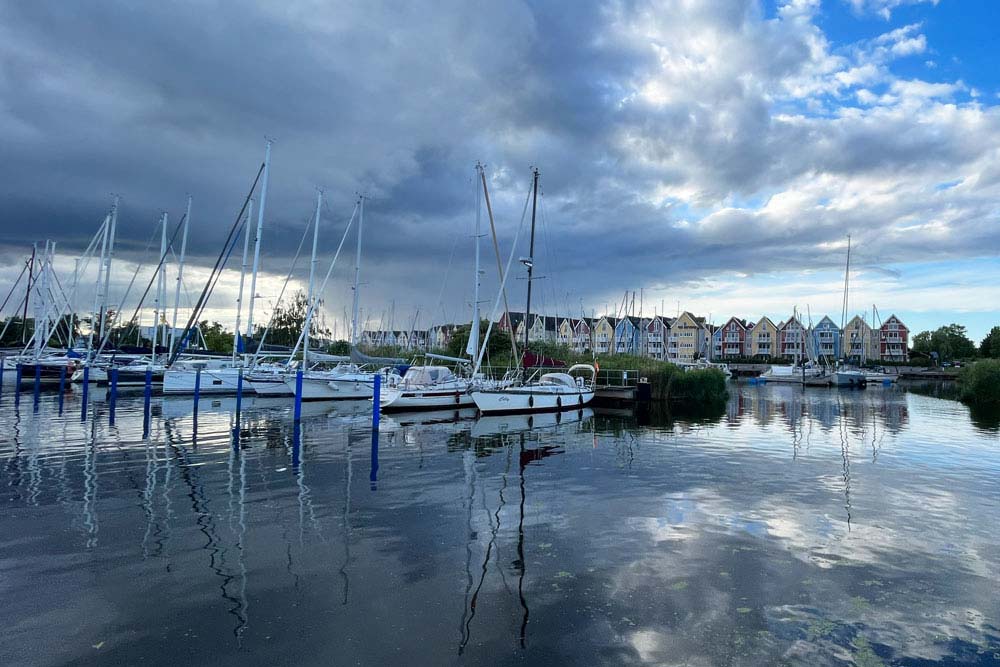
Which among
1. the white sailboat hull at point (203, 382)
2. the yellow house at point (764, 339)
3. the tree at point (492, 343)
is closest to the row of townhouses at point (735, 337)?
the yellow house at point (764, 339)

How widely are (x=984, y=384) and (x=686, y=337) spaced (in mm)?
90389

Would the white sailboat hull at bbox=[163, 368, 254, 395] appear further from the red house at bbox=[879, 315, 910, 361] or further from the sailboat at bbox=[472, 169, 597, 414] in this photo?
Answer: the red house at bbox=[879, 315, 910, 361]

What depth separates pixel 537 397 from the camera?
127 feet

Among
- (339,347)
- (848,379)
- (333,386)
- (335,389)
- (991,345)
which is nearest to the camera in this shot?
(333,386)

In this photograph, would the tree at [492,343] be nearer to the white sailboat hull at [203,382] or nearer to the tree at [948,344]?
the white sailboat hull at [203,382]

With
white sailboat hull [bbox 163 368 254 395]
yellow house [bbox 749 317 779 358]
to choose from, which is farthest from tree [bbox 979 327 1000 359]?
white sailboat hull [bbox 163 368 254 395]

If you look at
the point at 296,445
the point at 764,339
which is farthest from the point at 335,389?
the point at 764,339

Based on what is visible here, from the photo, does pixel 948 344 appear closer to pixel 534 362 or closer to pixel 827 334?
pixel 827 334

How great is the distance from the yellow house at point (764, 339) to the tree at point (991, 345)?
40.3 metres

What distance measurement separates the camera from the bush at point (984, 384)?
54969 millimetres

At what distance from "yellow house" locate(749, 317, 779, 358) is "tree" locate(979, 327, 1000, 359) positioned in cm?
4029

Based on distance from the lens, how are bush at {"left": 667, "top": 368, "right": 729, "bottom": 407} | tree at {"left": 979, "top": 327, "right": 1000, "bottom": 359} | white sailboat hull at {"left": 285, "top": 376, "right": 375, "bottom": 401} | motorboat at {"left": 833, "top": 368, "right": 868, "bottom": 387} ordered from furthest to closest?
tree at {"left": 979, "top": 327, "right": 1000, "bottom": 359}, motorboat at {"left": 833, "top": 368, "right": 868, "bottom": 387}, bush at {"left": 667, "top": 368, "right": 729, "bottom": 407}, white sailboat hull at {"left": 285, "top": 376, "right": 375, "bottom": 401}

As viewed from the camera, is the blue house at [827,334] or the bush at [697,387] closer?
the bush at [697,387]

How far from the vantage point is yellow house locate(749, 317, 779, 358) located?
142m
